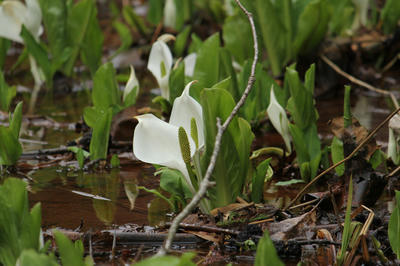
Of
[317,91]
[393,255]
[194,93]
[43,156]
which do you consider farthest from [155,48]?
[393,255]

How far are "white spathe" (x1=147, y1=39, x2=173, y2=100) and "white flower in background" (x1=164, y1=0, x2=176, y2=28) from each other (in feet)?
5.33

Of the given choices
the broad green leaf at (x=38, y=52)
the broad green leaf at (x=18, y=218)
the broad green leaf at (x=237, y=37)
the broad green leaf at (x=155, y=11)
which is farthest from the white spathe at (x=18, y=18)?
the broad green leaf at (x=18, y=218)

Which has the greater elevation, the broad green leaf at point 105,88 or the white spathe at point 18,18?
the white spathe at point 18,18

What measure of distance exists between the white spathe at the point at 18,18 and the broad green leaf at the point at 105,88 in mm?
673

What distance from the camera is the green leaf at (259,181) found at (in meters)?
1.79

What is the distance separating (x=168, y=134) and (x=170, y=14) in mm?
2678

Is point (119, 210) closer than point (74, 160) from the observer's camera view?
Yes

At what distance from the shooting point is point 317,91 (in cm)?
329

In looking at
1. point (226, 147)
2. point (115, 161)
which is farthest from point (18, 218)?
point (115, 161)

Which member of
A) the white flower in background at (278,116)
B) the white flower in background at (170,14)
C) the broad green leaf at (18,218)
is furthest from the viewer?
the white flower in background at (170,14)

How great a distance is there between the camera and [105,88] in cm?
262

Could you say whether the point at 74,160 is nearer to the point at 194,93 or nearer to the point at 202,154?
the point at 194,93

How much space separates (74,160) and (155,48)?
531mm

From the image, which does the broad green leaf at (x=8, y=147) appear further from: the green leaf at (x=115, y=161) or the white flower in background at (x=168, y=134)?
the white flower in background at (x=168, y=134)
